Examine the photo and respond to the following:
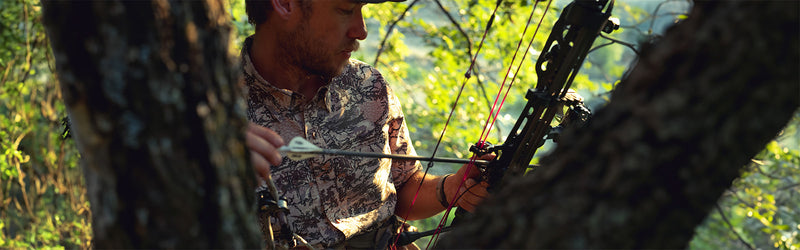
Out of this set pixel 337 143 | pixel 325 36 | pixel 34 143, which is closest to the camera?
pixel 325 36

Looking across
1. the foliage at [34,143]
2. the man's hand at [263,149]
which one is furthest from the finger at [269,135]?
the foliage at [34,143]

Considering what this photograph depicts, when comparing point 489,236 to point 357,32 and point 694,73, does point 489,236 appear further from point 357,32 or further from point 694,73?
point 357,32

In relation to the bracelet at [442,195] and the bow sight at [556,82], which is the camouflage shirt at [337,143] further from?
the bow sight at [556,82]

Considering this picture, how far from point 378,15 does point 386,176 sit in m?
2.73

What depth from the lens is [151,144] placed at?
65cm

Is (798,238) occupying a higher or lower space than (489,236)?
higher

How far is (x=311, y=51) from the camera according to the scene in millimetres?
1825

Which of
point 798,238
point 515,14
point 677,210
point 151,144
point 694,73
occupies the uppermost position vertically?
point 515,14

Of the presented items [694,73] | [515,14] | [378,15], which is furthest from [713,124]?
[378,15]

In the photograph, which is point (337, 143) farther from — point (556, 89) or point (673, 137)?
point (673, 137)

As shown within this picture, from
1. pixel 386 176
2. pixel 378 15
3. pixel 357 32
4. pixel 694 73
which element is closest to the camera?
pixel 694 73

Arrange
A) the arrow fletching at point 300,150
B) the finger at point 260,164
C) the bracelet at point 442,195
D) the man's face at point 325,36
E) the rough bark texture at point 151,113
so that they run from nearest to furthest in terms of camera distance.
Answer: the rough bark texture at point 151,113
the finger at point 260,164
the arrow fletching at point 300,150
the man's face at point 325,36
the bracelet at point 442,195

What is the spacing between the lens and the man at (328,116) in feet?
5.98

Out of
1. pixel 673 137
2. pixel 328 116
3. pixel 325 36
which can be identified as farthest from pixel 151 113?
pixel 328 116
